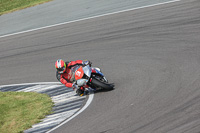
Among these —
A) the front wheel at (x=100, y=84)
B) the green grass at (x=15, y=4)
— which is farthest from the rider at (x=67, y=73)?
the green grass at (x=15, y=4)

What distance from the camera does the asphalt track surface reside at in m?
10.3

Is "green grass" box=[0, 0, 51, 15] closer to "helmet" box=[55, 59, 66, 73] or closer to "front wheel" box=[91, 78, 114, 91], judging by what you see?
"helmet" box=[55, 59, 66, 73]

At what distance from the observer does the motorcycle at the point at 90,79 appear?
12.7 m

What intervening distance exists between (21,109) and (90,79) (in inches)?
112

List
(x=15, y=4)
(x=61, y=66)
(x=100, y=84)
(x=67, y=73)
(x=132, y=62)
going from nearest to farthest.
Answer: (x=100, y=84), (x=61, y=66), (x=67, y=73), (x=132, y=62), (x=15, y=4)

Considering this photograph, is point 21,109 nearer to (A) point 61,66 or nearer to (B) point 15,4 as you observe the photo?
(A) point 61,66

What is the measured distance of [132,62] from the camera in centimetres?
1525

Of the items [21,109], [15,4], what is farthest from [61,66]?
[15,4]

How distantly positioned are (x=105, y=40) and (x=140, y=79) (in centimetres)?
551

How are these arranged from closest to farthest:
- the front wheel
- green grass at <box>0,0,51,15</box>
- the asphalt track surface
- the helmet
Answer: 1. the asphalt track surface
2. the front wheel
3. the helmet
4. green grass at <box>0,0,51,15</box>

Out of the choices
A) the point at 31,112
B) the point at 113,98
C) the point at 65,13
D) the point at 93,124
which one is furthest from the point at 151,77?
the point at 65,13

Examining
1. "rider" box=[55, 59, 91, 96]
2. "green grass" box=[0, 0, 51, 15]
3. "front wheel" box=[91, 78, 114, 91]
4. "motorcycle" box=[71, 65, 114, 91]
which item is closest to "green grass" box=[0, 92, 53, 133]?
"rider" box=[55, 59, 91, 96]

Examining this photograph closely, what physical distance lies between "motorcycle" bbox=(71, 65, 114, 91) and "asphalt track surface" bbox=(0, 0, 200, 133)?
0.30 metres

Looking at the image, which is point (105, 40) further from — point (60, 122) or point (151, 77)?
point (60, 122)
